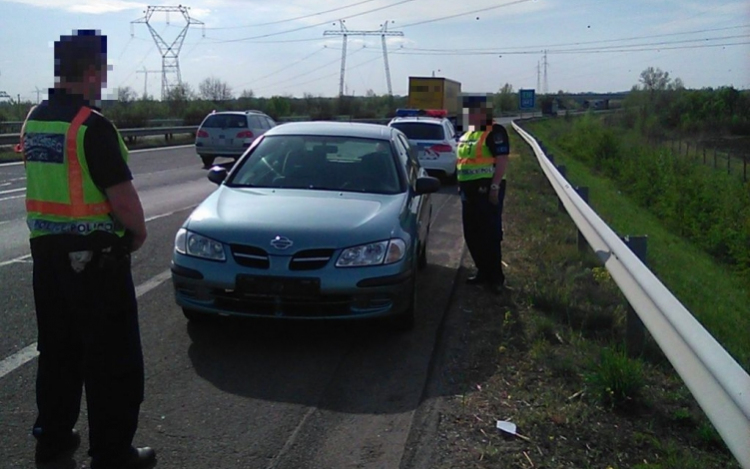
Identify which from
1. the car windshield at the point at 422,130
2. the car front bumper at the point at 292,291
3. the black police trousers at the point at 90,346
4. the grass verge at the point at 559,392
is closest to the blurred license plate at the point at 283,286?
the car front bumper at the point at 292,291

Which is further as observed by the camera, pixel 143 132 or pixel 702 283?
pixel 143 132

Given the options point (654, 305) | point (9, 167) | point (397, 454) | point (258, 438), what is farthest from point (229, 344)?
point (9, 167)

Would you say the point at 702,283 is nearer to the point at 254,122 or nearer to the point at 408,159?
the point at 408,159

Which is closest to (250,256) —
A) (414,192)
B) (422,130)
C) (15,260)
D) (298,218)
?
(298,218)

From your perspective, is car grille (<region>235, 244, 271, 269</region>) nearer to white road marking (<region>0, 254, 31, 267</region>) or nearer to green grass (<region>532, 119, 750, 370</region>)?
green grass (<region>532, 119, 750, 370</region>)

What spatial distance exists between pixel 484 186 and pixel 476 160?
261 mm

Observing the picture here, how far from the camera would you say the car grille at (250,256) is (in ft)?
19.4

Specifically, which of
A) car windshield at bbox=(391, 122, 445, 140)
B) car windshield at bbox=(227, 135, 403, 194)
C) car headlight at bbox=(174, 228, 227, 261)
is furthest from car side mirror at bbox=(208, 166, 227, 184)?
car windshield at bbox=(391, 122, 445, 140)

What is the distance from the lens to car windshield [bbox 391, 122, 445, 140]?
65.3 ft

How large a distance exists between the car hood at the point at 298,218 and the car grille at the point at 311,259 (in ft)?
0.14

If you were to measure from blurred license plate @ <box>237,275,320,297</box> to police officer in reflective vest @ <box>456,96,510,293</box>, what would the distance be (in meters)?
2.59

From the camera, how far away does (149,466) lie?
4.08m

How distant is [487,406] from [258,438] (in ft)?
4.50

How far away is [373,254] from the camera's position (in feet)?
20.0
